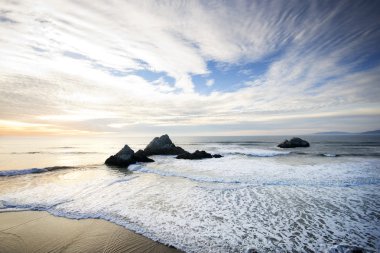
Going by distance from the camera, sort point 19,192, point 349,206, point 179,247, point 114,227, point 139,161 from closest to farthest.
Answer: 1. point 179,247
2. point 114,227
3. point 349,206
4. point 19,192
5. point 139,161

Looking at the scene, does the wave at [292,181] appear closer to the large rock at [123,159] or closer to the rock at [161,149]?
the large rock at [123,159]

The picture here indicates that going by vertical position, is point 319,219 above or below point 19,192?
below

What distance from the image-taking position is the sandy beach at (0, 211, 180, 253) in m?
6.02

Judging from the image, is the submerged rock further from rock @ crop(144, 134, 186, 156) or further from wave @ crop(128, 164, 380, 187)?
rock @ crop(144, 134, 186, 156)

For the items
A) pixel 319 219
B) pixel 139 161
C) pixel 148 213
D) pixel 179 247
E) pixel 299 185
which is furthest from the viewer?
pixel 139 161

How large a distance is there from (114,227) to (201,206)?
435 cm

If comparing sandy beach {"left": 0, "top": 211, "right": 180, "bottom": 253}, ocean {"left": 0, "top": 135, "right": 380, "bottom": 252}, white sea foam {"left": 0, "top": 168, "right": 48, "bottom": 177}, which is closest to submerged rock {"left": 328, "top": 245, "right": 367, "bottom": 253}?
ocean {"left": 0, "top": 135, "right": 380, "bottom": 252}

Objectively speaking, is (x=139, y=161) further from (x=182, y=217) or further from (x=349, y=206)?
(x=349, y=206)

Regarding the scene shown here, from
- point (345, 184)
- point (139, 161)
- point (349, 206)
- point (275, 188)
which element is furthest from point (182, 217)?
point (139, 161)

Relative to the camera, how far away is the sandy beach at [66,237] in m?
6.02

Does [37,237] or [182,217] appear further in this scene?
[182,217]

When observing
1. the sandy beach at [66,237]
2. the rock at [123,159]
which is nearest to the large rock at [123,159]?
the rock at [123,159]

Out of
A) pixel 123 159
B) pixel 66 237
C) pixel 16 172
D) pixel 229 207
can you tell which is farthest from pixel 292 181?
pixel 16 172

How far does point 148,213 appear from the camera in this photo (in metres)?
8.83
